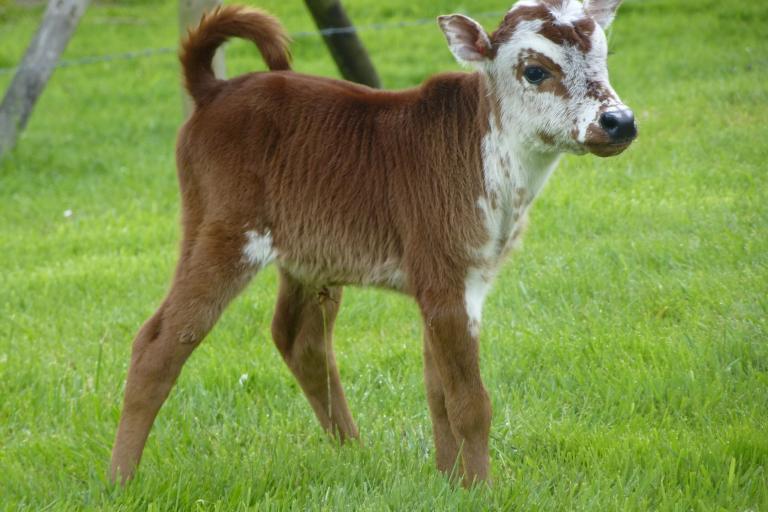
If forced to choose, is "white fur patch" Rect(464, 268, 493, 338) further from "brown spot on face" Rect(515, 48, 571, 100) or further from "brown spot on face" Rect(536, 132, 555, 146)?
"brown spot on face" Rect(515, 48, 571, 100)

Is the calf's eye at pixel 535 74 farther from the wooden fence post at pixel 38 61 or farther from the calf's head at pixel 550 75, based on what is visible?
the wooden fence post at pixel 38 61

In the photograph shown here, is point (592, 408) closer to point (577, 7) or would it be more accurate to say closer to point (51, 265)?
point (577, 7)

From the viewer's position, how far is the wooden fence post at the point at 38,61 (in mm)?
9641

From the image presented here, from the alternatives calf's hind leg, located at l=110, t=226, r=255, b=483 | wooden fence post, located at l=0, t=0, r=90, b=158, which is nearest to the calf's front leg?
calf's hind leg, located at l=110, t=226, r=255, b=483

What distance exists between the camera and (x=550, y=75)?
413 cm

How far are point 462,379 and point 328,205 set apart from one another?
2.90ft

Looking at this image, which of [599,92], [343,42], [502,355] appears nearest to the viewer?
[599,92]

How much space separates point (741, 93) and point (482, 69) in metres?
6.61

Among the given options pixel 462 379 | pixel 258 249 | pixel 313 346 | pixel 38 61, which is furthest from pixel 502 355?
pixel 38 61

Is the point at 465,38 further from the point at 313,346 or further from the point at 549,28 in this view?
the point at 313,346

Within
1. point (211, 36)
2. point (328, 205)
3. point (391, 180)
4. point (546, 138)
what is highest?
point (546, 138)

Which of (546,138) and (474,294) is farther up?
(546,138)

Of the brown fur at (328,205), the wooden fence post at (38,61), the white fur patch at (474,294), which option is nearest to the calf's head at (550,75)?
the brown fur at (328,205)

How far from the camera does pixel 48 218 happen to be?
Result: 930cm
